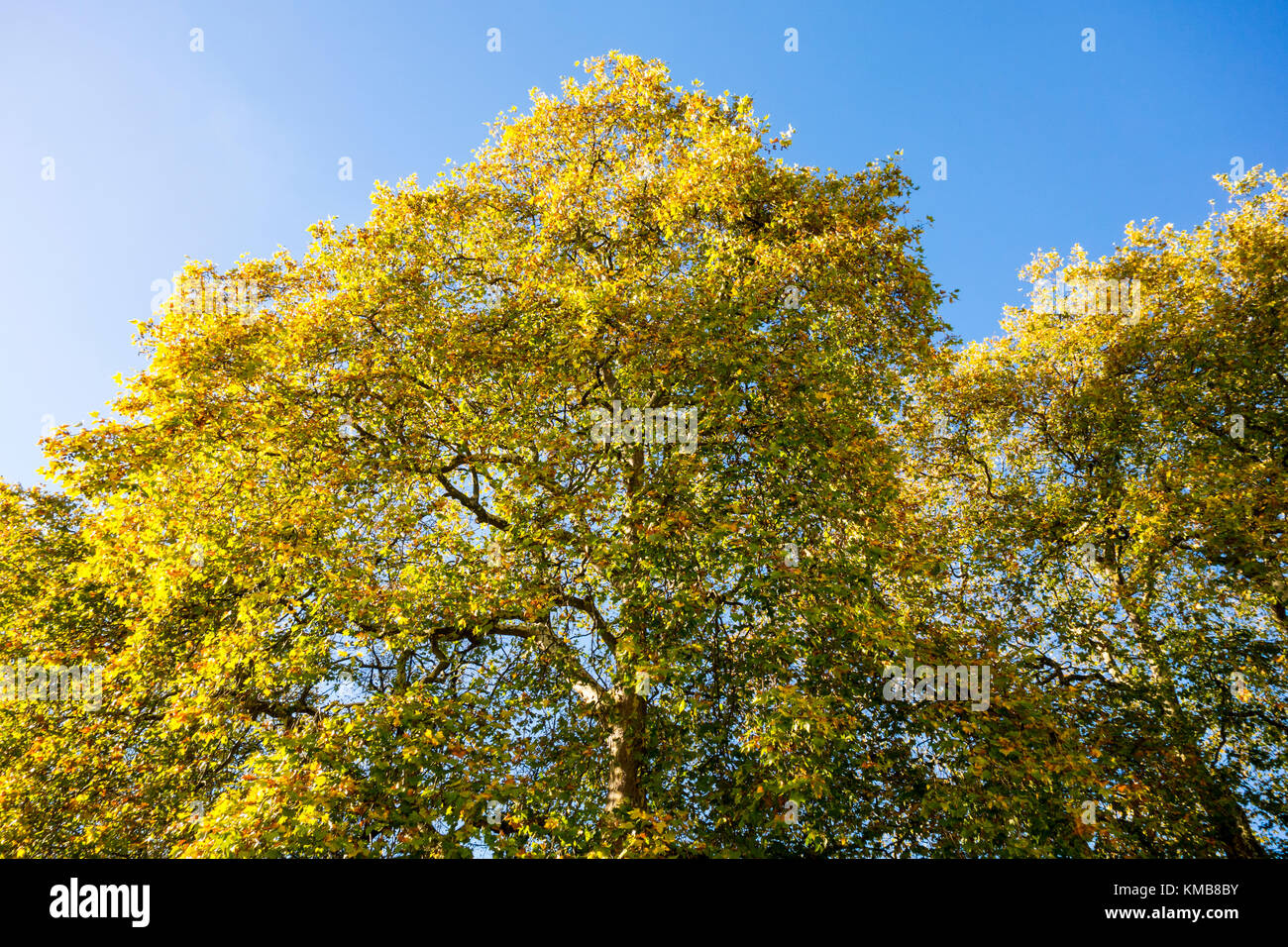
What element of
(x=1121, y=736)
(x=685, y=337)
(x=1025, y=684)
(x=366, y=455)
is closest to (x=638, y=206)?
(x=685, y=337)

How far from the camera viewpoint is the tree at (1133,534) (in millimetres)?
10469

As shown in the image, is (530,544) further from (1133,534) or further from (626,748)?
(1133,534)

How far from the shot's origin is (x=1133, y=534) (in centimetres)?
1374

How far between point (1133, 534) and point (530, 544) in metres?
12.8

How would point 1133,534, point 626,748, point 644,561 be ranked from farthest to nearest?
point 1133,534, point 626,748, point 644,561

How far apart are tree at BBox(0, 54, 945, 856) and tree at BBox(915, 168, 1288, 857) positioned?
2.85m

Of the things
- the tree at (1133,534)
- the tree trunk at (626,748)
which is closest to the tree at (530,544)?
the tree trunk at (626,748)

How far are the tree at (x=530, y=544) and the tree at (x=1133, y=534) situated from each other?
285 cm

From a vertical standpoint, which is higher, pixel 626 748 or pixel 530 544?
pixel 530 544

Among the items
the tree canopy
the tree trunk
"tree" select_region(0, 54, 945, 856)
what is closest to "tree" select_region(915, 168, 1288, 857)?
the tree canopy

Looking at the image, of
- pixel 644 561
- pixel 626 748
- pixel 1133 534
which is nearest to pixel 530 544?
pixel 644 561

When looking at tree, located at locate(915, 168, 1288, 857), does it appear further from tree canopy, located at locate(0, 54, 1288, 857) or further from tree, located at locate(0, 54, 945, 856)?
tree, located at locate(0, 54, 945, 856)

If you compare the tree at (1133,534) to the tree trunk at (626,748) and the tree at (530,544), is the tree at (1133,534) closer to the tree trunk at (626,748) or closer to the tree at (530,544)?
the tree at (530,544)
